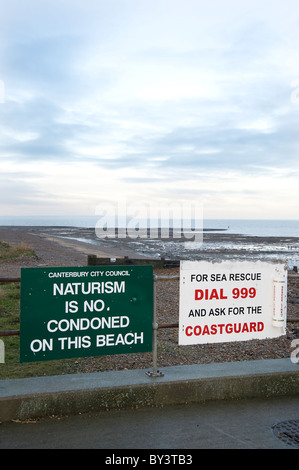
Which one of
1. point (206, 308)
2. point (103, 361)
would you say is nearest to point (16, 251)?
point (103, 361)

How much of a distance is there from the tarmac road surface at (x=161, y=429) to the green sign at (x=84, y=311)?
680mm

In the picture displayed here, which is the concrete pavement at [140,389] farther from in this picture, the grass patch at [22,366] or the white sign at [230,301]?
the grass patch at [22,366]

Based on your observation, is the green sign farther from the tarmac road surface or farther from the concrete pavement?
the tarmac road surface

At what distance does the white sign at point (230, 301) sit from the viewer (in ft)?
17.4

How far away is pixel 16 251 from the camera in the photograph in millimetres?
32469

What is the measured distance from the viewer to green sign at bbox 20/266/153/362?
15.4 feet

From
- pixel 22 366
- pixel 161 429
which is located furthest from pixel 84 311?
pixel 22 366

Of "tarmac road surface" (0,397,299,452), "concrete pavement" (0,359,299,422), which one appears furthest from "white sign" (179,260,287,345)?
"tarmac road surface" (0,397,299,452)

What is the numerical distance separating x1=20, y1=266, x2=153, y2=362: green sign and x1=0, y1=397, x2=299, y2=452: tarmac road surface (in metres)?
0.68

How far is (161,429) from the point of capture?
4.21 meters

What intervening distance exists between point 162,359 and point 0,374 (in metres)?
2.66

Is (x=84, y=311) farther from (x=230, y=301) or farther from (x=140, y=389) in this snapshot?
(x=230, y=301)

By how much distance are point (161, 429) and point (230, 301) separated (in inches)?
71.6

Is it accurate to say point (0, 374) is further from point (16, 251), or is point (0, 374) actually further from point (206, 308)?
point (16, 251)
